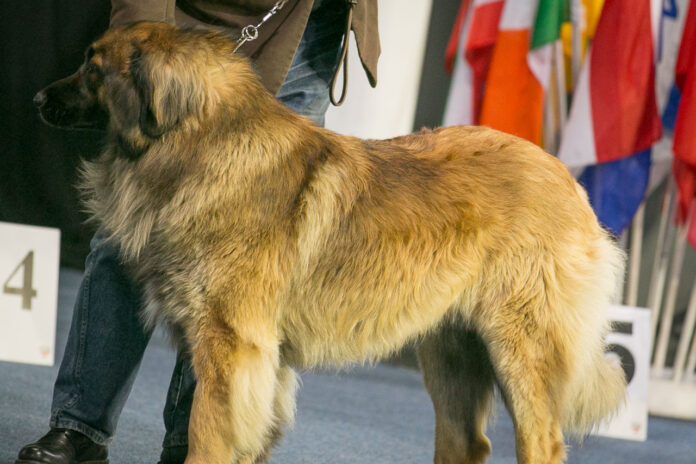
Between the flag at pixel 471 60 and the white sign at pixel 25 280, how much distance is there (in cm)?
211

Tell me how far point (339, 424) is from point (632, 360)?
55.7 inches

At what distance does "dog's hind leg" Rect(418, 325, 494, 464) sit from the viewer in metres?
2.37

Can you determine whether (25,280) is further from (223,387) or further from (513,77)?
(513,77)

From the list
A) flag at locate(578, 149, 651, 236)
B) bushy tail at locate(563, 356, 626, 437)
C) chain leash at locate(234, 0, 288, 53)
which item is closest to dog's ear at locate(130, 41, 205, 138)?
chain leash at locate(234, 0, 288, 53)

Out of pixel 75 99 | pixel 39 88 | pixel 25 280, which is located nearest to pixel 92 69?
pixel 75 99

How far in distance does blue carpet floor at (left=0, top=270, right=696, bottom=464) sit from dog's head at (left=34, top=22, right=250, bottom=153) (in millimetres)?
1025

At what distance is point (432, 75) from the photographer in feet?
15.1

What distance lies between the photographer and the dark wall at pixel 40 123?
15.1 feet

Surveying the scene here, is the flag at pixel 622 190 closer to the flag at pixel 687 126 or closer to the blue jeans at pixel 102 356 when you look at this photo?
the flag at pixel 687 126

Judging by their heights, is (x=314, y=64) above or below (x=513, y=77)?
below

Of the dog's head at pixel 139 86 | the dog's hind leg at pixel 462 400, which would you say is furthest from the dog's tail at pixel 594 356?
the dog's head at pixel 139 86

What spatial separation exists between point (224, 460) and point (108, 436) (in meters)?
0.49

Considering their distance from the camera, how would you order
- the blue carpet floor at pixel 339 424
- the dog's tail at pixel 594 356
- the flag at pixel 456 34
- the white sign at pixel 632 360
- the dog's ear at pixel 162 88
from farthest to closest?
1. the flag at pixel 456 34
2. the white sign at pixel 632 360
3. the blue carpet floor at pixel 339 424
4. the dog's tail at pixel 594 356
5. the dog's ear at pixel 162 88

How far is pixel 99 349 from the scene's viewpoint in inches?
85.3
